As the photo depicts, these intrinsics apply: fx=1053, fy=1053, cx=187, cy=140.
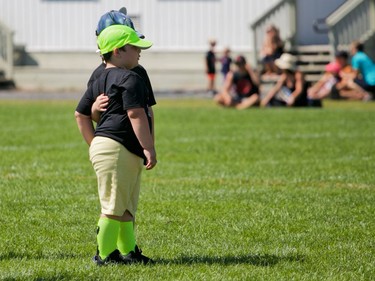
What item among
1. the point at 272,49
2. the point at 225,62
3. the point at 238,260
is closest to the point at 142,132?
the point at 238,260

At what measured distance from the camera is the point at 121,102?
6918mm

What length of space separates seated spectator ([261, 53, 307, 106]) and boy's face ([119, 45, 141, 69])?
15235 millimetres

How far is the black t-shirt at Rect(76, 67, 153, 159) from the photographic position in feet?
22.3

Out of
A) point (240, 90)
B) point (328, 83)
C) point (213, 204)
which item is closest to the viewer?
point (213, 204)

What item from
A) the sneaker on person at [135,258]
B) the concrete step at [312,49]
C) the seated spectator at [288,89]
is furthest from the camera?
the concrete step at [312,49]

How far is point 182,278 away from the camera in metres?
6.54

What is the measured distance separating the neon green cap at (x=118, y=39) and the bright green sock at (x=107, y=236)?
3.70ft

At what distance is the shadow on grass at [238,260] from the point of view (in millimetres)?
7086

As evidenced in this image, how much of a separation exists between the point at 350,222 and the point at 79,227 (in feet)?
7.31

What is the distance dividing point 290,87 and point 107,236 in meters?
15.9

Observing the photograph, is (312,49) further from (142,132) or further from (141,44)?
(142,132)

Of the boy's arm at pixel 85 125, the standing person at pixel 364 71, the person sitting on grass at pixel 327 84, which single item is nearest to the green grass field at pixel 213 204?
the boy's arm at pixel 85 125

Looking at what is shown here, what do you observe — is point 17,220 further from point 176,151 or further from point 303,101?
point 303,101

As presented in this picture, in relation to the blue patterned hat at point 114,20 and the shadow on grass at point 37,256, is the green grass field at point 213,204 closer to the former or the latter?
the shadow on grass at point 37,256
